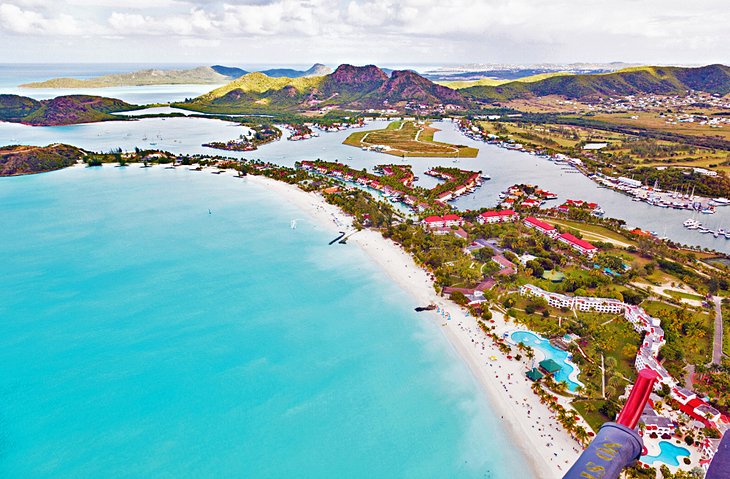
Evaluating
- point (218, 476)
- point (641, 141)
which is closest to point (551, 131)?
point (641, 141)

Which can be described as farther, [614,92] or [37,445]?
[614,92]

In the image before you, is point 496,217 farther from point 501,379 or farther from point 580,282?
point 501,379

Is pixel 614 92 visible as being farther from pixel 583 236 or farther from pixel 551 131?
pixel 583 236

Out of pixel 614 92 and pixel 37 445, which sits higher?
pixel 614 92

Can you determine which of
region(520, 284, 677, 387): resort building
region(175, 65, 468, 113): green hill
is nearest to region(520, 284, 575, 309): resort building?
region(520, 284, 677, 387): resort building

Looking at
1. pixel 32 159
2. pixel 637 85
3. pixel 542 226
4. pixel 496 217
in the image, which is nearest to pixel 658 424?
pixel 542 226

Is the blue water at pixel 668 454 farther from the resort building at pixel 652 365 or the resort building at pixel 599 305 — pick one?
the resort building at pixel 599 305

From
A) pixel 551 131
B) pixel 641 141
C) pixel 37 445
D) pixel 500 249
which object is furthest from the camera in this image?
pixel 551 131
